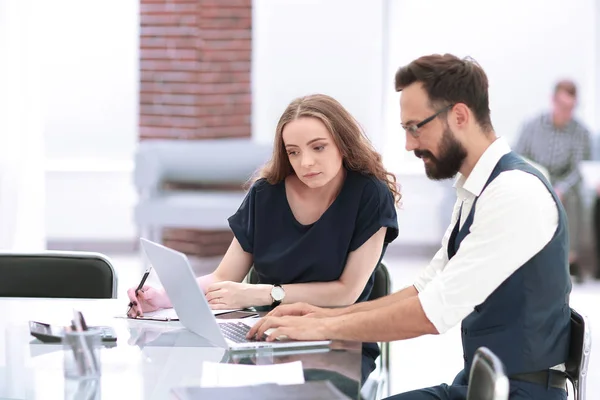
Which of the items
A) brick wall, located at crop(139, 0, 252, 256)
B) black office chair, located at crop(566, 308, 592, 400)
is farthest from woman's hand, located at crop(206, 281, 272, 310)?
brick wall, located at crop(139, 0, 252, 256)

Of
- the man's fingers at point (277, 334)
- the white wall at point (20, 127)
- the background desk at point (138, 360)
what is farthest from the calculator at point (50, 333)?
the white wall at point (20, 127)

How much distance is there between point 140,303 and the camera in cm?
256

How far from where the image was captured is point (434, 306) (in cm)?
221

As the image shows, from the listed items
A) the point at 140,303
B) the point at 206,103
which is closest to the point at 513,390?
the point at 140,303

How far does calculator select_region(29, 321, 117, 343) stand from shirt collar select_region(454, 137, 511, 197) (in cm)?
93

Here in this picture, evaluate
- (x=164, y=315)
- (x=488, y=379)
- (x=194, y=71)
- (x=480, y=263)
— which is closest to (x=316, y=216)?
(x=164, y=315)

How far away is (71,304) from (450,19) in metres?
6.41

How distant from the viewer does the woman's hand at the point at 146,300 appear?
2539 millimetres

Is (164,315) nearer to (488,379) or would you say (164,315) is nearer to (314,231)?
(314,231)

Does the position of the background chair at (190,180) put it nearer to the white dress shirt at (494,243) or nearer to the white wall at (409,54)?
the white wall at (409,54)

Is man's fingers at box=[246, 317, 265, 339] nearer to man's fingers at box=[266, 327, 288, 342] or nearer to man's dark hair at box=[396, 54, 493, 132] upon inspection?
man's fingers at box=[266, 327, 288, 342]

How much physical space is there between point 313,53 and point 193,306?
20.7 ft

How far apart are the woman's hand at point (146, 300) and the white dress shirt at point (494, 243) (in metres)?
0.75

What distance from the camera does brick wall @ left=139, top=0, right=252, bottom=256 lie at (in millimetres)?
7535
